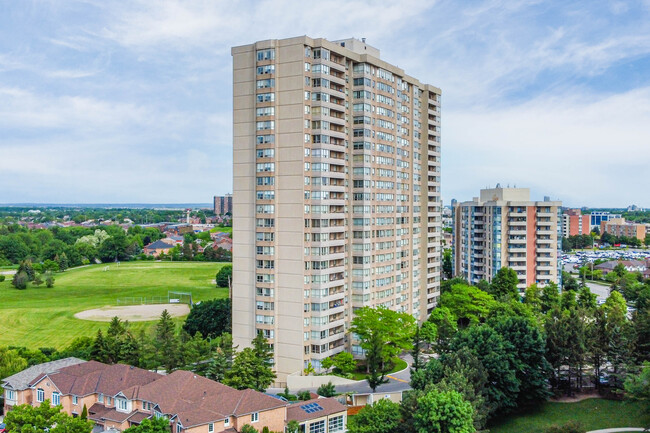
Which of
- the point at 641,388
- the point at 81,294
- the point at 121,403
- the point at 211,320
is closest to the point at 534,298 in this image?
the point at 641,388

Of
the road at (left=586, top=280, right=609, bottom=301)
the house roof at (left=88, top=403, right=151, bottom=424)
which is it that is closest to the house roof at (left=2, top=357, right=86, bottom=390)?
the house roof at (left=88, top=403, right=151, bottom=424)

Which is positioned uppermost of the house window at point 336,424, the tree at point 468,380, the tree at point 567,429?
the tree at point 468,380

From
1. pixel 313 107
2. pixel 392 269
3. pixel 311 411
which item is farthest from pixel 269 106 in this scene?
pixel 311 411

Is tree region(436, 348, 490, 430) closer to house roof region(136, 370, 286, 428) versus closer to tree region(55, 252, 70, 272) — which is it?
house roof region(136, 370, 286, 428)

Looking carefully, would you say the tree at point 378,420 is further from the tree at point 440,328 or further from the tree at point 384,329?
the tree at point 384,329

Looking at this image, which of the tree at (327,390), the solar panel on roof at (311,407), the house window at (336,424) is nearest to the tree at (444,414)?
the house window at (336,424)

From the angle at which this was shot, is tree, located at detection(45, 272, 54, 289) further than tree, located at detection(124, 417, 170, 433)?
Yes
